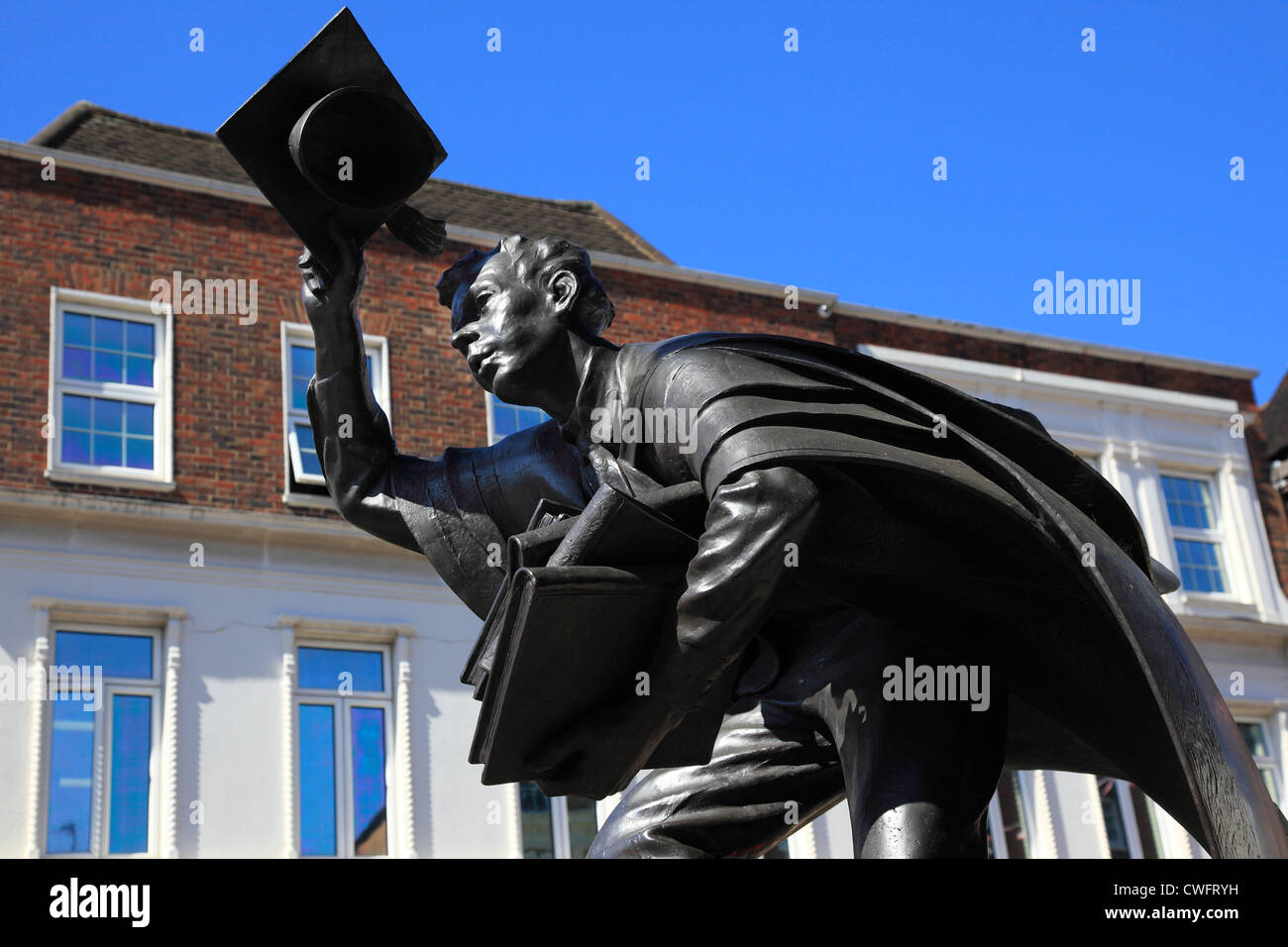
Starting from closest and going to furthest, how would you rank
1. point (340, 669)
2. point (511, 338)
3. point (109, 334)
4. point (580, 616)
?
point (580, 616) → point (511, 338) → point (340, 669) → point (109, 334)

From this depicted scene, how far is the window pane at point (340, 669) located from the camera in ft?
62.1

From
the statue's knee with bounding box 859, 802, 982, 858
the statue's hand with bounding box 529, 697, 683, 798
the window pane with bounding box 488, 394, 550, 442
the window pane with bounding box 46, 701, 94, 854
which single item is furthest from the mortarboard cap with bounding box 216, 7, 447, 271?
the window pane with bounding box 488, 394, 550, 442

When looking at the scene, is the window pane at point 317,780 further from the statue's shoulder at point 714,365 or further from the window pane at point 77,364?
the statue's shoulder at point 714,365

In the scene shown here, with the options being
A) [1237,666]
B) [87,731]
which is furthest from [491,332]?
[1237,666]

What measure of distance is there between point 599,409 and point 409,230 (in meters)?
0.76

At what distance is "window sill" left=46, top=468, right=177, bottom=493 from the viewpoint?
60.4 ft

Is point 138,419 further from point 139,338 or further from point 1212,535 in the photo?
point 1212,535

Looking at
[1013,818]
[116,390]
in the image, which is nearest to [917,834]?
[116,390]

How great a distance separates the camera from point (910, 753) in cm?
397

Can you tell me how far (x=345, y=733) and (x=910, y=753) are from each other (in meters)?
15.4

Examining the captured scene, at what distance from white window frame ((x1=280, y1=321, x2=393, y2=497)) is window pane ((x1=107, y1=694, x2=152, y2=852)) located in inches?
119
